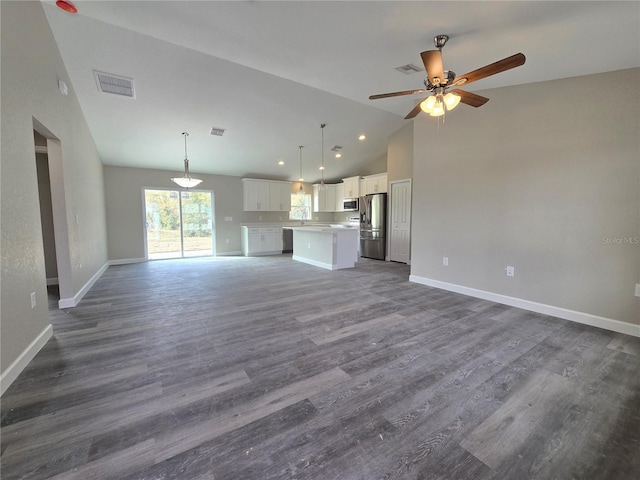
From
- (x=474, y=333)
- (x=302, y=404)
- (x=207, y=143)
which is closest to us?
(x=302, y=404)

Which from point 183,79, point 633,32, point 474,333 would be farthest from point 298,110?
point 474,333

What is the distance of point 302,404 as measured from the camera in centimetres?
171

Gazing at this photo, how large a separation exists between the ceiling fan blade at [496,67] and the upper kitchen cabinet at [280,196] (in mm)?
6744

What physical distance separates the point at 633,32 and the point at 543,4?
0.93m

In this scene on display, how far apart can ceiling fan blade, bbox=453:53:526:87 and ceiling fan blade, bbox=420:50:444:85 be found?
17cm

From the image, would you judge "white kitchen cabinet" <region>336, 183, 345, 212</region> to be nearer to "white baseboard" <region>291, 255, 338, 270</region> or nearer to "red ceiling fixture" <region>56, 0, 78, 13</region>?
"white baseboard" <region>291, 255, 338, 270</region>

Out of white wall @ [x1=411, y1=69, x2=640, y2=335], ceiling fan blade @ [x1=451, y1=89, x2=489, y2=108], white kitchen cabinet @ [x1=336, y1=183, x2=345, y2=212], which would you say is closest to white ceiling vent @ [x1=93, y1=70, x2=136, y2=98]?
ceiling fan blade @ [x1=451, y1=89, x2=489, y2=108]

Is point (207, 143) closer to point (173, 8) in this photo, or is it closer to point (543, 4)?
point (173, 8)

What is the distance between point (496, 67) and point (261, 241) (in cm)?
708

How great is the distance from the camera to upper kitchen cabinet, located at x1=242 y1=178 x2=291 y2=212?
26.8 ft

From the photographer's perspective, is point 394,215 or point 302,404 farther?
point 394,215

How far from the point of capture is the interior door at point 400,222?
6402 mm

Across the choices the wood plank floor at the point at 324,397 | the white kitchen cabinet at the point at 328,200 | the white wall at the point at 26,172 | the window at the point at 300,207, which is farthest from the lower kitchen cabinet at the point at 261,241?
the wood plank floor at the point at 324,397

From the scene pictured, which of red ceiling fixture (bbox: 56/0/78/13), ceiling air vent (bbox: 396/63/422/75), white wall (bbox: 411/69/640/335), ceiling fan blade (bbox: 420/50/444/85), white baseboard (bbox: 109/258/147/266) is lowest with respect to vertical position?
white baseboard (bbox: 109/258/147/266)
